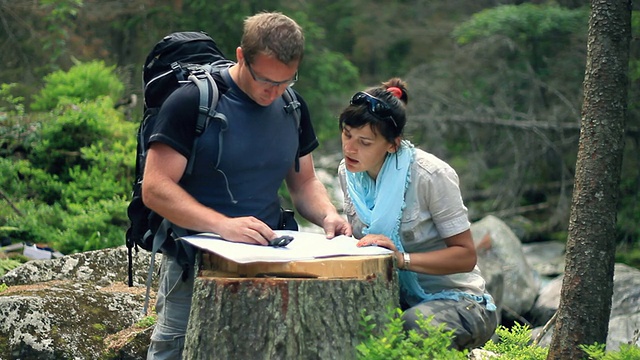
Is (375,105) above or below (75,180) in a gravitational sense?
above

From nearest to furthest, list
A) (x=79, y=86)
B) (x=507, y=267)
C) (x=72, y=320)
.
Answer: (x=72, y=320) < (x=79, y=86) < (x=507, y=267)

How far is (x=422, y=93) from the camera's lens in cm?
1552

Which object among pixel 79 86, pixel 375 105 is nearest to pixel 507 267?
pixel 79 86

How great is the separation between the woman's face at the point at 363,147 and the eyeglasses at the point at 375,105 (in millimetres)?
72

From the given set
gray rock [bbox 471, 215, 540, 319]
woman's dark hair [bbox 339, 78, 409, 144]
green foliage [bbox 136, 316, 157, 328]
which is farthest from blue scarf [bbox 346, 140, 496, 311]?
gray rock [bbox 471, 215, 540, 319]

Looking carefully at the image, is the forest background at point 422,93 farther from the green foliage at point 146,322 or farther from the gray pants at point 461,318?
the gray pants at point 461,318

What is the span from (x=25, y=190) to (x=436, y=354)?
20.0 ft

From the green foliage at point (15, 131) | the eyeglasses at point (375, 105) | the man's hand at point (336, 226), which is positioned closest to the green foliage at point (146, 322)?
the man's hand at point (336, 226)

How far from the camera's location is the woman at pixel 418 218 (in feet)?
13.9

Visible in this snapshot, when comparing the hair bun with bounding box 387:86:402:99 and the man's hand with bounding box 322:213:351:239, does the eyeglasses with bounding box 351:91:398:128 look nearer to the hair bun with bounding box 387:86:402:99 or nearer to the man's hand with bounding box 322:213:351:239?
the hair bun with bounding box 387:86:402:99

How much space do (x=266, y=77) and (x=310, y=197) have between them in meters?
0.79

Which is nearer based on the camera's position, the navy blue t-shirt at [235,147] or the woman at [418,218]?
the navy blue t-shirt at [235,147]

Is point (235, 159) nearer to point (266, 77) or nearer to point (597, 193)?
point (266, 77)

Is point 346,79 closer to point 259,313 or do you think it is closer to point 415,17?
point 415,17
